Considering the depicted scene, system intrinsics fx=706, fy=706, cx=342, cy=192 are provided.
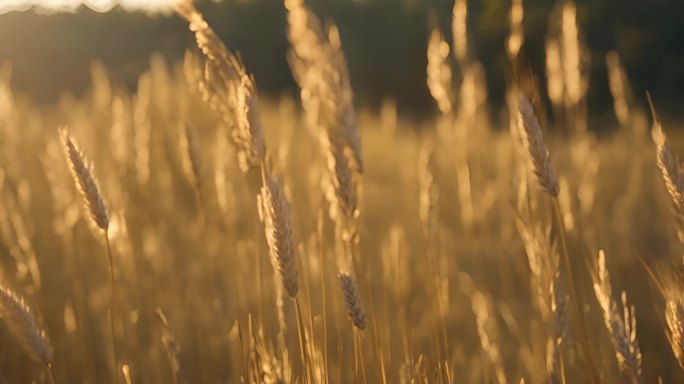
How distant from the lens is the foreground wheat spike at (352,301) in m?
0.91

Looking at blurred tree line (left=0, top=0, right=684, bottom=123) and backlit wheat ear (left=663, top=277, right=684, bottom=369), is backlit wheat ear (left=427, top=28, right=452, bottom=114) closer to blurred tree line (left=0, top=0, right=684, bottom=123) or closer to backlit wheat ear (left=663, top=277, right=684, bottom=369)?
backlit wheat ear (left=663, top=277, right=684, bottom=369)

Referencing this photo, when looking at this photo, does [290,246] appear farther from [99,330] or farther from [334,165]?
[99,330]

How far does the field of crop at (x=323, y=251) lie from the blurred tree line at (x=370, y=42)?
6.42 m

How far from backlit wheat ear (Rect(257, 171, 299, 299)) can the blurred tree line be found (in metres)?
8.80

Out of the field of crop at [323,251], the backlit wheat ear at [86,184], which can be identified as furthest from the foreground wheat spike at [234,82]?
the backlit wheat ear at [86,184]

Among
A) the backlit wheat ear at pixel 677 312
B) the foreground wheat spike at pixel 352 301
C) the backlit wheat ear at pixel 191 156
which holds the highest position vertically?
the backlit wheat ear at pixel 191 156

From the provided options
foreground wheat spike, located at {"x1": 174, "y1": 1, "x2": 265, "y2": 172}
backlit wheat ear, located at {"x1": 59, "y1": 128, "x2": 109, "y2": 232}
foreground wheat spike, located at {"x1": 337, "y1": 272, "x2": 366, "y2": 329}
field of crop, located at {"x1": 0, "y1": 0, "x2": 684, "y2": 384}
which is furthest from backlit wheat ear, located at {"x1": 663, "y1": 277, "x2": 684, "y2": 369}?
backlit wheat ear, located at {"x1": 59, "y1": 128, "x2": 109, "y2": 232}

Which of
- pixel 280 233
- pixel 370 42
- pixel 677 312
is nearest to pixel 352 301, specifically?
pixel 280 233

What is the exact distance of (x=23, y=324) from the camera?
0.89m

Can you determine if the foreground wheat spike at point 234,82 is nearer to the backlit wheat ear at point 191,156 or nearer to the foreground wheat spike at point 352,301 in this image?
the foreground wheat spike at point 352,301

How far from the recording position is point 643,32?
948 cm

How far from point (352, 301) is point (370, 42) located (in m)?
13.9

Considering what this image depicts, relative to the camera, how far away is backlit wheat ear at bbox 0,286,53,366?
0.88m

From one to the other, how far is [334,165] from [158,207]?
215 centimetres
